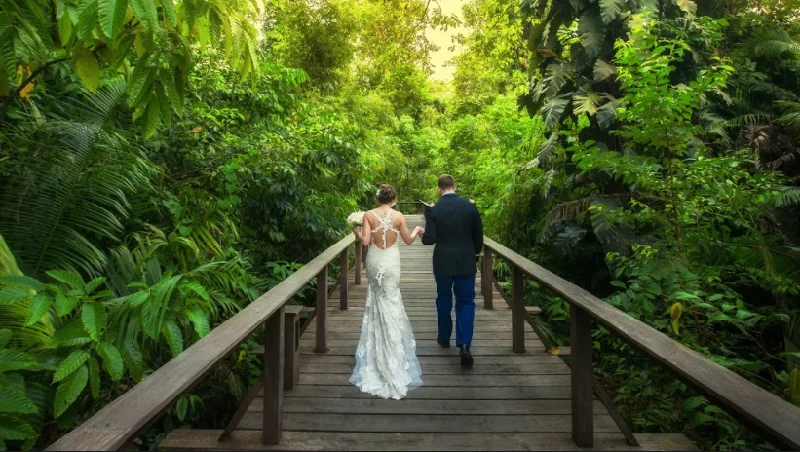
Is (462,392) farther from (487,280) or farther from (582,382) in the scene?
(487,280)

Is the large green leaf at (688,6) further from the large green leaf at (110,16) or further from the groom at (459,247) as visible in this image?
the large green leaf at (110,16)

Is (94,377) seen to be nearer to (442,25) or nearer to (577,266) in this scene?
(577,266)

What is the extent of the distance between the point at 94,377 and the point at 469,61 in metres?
15.3

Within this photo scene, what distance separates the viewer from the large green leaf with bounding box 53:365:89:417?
1.90 metres

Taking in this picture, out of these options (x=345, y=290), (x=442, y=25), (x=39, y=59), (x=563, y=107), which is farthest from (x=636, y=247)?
(x=442, y=25)

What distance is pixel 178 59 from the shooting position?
7.08 ft

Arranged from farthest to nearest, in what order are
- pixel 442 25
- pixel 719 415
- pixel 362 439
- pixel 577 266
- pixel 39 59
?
pixel 442 25 < pixel 577 266 < pixel 719 415 < pixel 39 59 < pixel 362 439

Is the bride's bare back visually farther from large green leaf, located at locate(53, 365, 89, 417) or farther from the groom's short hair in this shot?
large green leaf, located at locate(53, 365, 89, 417)

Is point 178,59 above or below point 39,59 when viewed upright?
below

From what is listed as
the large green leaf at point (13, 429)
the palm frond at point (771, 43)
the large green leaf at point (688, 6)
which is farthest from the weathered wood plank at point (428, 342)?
the palm frond at point (771, 43)

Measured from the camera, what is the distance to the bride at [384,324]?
3879mm

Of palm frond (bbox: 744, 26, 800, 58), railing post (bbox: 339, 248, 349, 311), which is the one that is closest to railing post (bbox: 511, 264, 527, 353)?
railing post (bbox: 339, 248, 349, 311)

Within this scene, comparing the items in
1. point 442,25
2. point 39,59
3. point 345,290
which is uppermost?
point 442,25

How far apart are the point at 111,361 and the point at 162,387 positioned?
0.47 m
